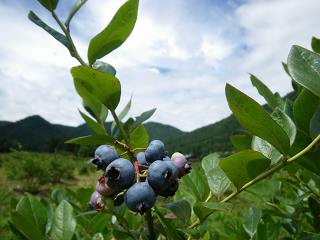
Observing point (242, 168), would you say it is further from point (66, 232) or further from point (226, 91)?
point (66, 232)

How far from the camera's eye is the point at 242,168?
78cm

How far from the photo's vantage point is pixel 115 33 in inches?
30.5

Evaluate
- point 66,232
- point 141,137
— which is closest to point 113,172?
point 141,137

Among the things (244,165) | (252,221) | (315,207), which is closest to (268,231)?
(252,221)

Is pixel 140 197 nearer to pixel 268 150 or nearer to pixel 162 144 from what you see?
pixel 162 144

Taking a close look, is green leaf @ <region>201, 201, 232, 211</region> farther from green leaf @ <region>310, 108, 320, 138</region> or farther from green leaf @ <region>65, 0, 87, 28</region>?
green leaf @ <region>65, 0, 87, 28</region>

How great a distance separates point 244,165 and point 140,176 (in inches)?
8.3

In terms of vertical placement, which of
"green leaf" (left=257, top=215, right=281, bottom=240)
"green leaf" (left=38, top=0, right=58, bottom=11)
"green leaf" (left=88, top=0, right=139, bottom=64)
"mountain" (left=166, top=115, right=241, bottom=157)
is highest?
"mountain" (left=166, top=115, right=241, bottom=157)

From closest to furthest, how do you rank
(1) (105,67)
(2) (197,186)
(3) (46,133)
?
(1) (105,67) < (2) (197,186) < (3) (46,133)

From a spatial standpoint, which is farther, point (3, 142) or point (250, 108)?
point (3, 142)

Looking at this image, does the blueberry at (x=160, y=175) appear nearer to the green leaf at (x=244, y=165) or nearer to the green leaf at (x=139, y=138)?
the green leaf at (x=244, y=165)

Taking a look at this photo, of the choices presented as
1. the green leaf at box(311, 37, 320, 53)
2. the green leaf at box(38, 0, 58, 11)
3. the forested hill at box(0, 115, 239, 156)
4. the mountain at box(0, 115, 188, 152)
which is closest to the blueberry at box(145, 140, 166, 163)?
the green leaf at box(38, 0, 58, 11)

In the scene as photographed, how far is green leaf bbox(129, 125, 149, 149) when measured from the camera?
103cm

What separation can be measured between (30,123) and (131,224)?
10499cm
